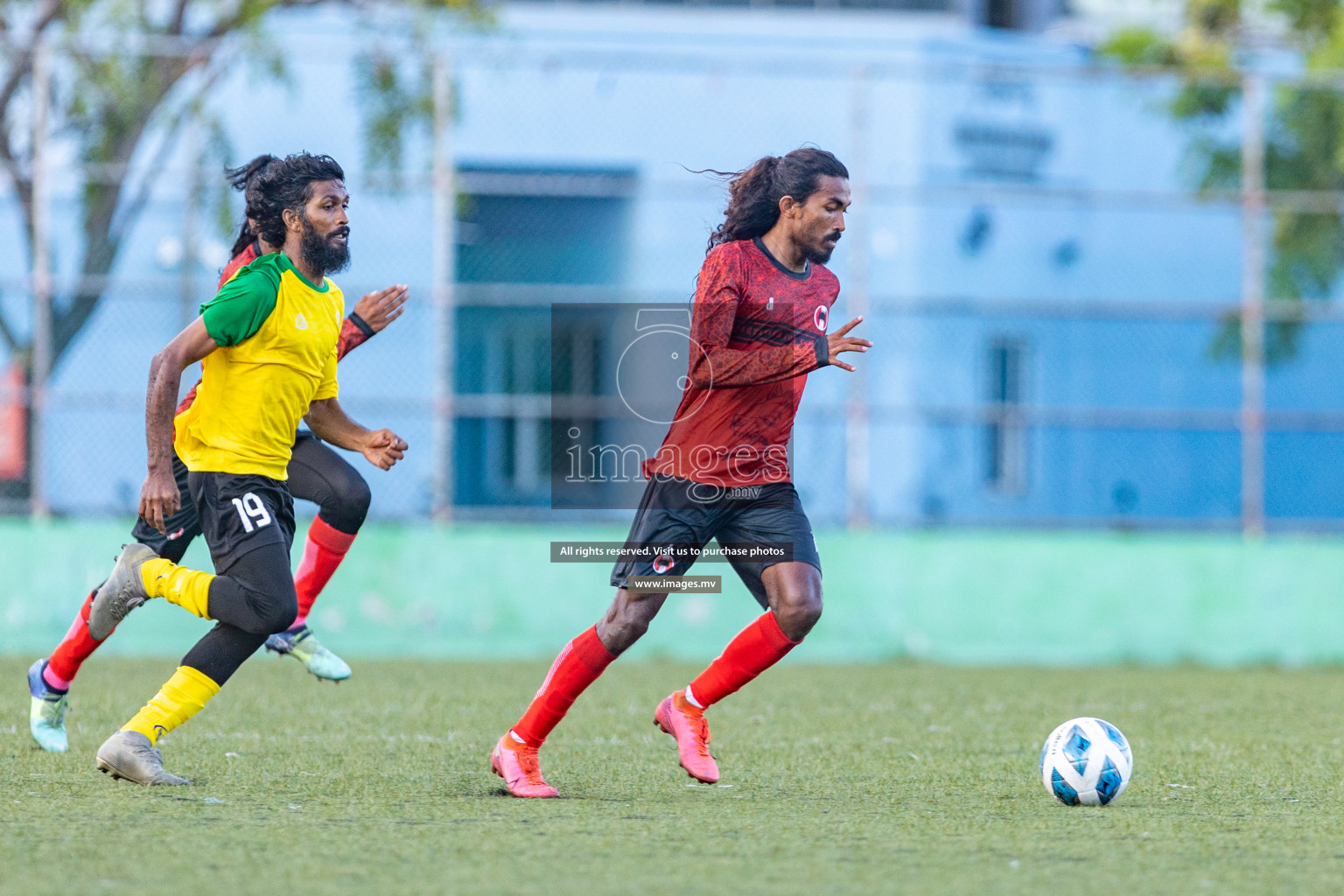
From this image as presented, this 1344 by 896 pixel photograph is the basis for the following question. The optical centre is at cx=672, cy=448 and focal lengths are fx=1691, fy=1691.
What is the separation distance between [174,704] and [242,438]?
835 millimetres

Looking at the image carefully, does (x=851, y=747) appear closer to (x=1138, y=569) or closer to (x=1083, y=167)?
(x=1138, y=569)

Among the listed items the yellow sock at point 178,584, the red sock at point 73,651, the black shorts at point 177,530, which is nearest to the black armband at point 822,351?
the yellow sock at point 178,584

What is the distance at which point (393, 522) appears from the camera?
36.5ft

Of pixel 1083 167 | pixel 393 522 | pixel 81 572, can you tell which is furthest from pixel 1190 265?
pixel 81 572

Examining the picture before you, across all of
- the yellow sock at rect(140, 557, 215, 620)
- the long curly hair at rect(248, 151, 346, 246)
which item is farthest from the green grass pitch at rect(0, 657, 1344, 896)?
the long curly hair at rect(248, 151, 346, 246)

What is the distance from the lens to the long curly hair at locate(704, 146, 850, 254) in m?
5.31

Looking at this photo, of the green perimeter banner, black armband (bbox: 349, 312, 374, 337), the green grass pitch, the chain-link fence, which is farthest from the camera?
the chain-link fence

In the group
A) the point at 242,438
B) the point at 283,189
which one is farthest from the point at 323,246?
the point at 242,438

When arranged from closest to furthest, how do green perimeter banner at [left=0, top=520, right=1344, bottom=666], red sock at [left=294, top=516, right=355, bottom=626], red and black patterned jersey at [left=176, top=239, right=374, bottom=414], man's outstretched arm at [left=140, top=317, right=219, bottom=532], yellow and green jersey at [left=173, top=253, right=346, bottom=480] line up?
man's outstretched arm at [left=140, top=317, right=219, bottom=532], yellow and green jersey at [left=173, top=253, right=346, bottom=480], red and black patterned jersey at [left=176, top=239, right=374, bottom=414], red sock at [left=294, top=516, right=355, bottom=626], green perimeter banner at [left=0, top=520, right=1344, bottom=666]

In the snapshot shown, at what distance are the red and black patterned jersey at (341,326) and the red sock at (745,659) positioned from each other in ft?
5.49

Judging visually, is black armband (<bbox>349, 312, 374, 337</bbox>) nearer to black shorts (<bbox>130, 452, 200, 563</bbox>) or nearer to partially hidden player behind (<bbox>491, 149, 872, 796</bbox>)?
black shorts (<bbox>130, 452, 200, 563</bbox>)

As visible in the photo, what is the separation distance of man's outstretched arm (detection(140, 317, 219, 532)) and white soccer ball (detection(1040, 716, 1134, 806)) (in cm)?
271

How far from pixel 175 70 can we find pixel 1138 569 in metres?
8.47

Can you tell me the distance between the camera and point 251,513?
5168mm
